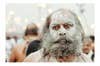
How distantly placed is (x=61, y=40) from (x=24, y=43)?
0.75 ft

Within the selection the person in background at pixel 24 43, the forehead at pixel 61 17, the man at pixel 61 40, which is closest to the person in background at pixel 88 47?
the man at pixel 61 40

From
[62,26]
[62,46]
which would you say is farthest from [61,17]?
[62,46]

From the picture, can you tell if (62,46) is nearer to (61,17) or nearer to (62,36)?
(62,36)

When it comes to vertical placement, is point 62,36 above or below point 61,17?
below

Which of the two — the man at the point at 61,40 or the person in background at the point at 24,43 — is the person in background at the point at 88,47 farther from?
the person in background at the point at 24,43

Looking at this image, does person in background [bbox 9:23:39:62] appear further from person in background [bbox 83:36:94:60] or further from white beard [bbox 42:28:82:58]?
person in background [bbox 83:36:94:60]

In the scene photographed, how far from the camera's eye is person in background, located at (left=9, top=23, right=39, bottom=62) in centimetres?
Answer: 101

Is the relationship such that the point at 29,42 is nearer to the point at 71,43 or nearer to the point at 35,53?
the point at 35,53

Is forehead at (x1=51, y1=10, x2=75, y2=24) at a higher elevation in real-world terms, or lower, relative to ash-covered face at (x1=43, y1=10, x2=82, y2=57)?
higher

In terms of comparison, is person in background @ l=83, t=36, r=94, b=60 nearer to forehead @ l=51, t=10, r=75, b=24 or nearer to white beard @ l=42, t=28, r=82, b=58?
white beard @ l=42, t=28, r=82, b=58

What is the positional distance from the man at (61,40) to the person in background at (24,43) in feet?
0.14

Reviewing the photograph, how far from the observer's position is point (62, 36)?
101 centimetres

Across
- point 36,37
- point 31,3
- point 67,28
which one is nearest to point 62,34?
point 67,28

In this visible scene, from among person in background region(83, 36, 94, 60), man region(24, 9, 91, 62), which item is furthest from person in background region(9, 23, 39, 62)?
person in background region(83, 36, 94, 60)
